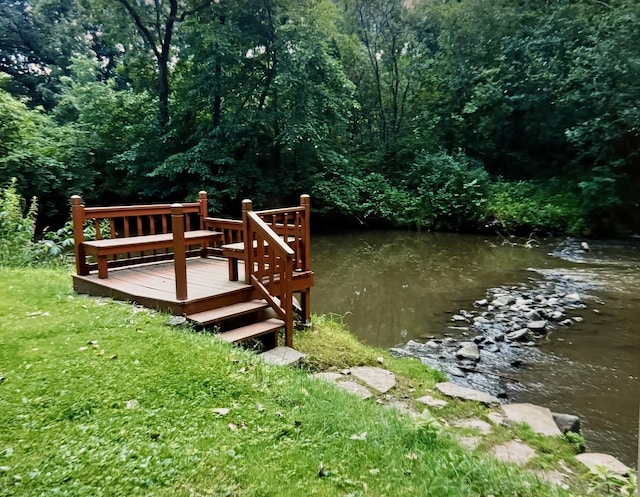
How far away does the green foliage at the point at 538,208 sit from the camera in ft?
40.4

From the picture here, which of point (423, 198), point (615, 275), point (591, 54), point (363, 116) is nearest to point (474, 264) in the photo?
point (615, 275)

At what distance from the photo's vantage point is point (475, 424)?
3.08 m

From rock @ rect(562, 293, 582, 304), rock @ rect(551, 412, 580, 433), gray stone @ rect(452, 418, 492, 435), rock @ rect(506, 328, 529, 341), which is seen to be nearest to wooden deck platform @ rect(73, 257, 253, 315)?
gray stone @ rect(452, 418, 492, 435)

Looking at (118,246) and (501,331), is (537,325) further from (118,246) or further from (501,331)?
(118,246)

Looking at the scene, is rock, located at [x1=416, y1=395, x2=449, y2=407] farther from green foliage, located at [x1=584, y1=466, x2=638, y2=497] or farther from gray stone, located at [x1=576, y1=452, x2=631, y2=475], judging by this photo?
green foliage, located at [x1=584, y1=466, x2=638, y2=497]

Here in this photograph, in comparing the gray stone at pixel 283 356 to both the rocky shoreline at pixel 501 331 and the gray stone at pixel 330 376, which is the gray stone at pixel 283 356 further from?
the rocky shoreline at pixel 501 331

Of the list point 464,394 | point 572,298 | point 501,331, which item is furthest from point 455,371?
point 572,298

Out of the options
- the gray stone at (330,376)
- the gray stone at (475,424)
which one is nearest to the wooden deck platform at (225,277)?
the gray stone at (330,376)

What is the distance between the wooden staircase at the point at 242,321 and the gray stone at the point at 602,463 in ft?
8.26

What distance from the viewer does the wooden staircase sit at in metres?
3.89

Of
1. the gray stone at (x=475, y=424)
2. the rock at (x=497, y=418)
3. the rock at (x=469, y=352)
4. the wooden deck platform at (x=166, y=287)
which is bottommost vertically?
the rock at (x=469, y=352)

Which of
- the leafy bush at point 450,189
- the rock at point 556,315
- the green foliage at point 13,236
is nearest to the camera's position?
the rock at point 556,315

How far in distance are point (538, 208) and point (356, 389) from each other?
1127cm

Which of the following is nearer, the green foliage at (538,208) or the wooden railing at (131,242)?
the wooden railing at (131,242)
